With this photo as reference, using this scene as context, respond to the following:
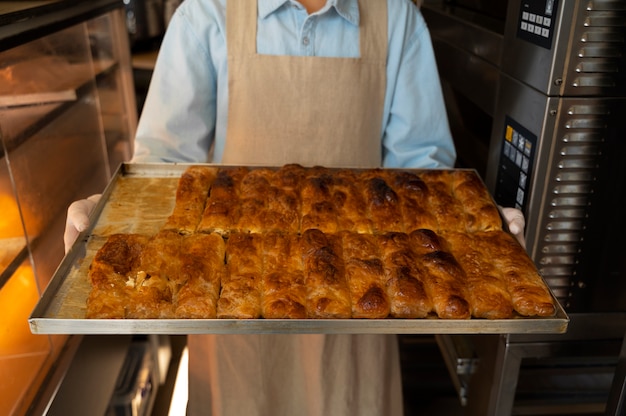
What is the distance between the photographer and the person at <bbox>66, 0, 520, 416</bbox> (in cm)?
170

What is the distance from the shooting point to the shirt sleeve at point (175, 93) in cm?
169

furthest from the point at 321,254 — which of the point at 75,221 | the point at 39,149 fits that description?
the point at 39,149

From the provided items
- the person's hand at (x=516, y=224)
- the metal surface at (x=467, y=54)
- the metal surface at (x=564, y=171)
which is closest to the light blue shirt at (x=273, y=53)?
the metal surface at (x=467, y=54)

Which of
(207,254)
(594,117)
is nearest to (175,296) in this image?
(207,254)

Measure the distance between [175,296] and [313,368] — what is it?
0.69 m

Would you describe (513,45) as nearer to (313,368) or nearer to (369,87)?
(369,87)

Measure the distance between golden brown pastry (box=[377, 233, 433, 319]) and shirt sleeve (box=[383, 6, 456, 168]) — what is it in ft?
1.67

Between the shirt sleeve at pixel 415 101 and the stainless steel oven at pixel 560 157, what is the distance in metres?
0.16

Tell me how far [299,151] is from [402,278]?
2.35ft

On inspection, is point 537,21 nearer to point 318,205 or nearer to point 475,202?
point 475,202

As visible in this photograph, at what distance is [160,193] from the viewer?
5.03 ft

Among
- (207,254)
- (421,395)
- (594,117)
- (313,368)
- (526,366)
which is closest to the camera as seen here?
(207,254)

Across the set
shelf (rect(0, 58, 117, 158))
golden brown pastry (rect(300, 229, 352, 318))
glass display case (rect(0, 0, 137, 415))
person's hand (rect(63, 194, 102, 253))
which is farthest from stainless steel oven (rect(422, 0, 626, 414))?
shelf (rect(0, 58, 117, 158))

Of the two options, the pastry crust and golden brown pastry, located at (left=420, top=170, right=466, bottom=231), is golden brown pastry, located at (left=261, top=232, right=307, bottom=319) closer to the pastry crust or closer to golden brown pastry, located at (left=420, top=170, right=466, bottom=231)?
the pastry crust
